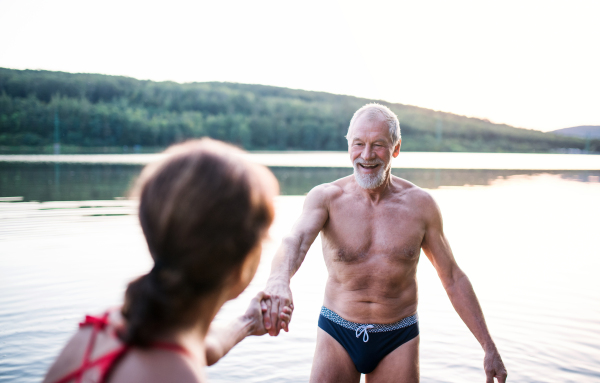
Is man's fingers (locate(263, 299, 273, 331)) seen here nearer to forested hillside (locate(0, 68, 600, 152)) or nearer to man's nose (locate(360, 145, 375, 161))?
man's nose (locate(360, 145, 375, 161))

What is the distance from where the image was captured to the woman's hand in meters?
2.19

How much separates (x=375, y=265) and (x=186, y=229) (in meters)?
2.46

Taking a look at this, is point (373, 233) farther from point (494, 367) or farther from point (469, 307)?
point (494, 367)

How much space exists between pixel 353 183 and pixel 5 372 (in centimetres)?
399

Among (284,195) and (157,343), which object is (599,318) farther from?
(284,195)

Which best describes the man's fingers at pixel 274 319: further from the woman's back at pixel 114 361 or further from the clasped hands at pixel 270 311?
the woman's back at pixel 114 361

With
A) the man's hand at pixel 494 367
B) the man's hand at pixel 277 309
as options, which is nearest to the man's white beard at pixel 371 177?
the man's hand at pixel 277 309

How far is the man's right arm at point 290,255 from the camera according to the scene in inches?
94.0

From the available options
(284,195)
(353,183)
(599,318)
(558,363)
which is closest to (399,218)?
(353,183)

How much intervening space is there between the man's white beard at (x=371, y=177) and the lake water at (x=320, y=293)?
71 cm

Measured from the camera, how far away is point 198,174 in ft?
3.87

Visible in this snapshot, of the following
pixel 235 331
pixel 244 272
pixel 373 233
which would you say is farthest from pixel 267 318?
pixel 373 233

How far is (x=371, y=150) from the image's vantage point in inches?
136

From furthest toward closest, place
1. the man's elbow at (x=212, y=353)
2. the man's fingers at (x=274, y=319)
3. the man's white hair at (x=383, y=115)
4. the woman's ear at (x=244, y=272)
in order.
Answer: the man's white hair at (x=383, y=115)
the man's fingers at (x=274, y=319)
the man's elbow at (x=212, y=353)
the woman's ear at (x=244, y=272)
